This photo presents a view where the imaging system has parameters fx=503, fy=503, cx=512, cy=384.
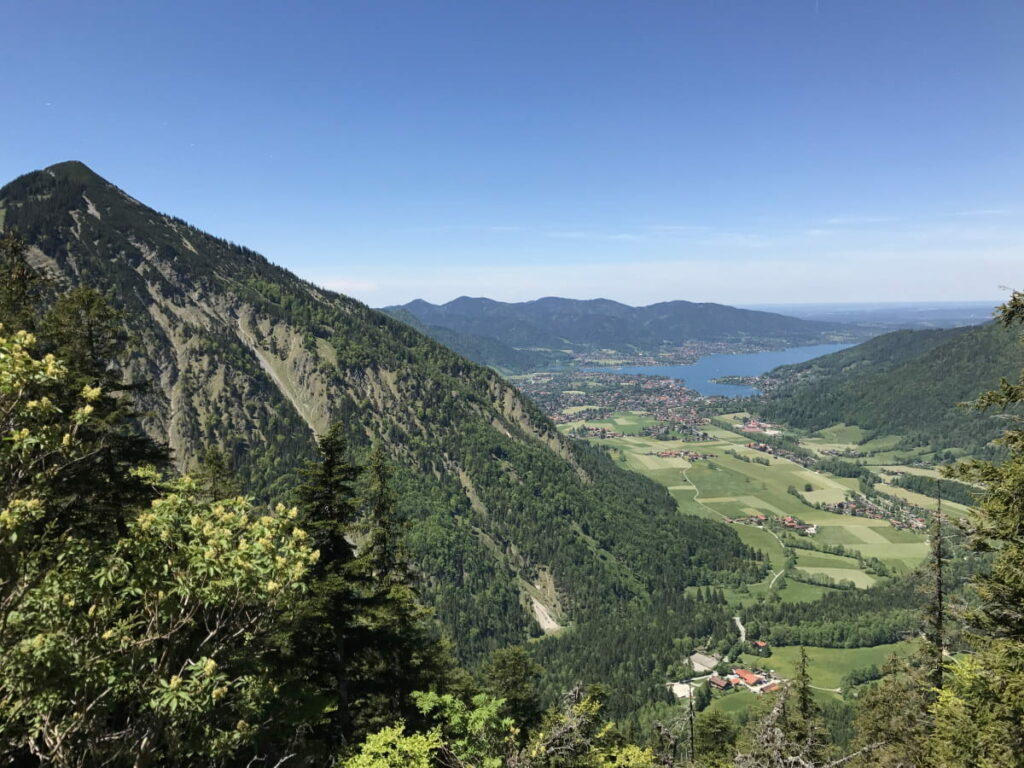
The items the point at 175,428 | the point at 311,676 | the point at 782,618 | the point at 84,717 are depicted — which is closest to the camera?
the point at 84,717

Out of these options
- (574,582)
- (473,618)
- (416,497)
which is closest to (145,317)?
(416,497)

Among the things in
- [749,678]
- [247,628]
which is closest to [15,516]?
[247,628]

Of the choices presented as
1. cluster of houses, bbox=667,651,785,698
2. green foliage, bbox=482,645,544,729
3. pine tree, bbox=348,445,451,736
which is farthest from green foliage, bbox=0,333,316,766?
cluster of houses, bbox=667,651,785,698

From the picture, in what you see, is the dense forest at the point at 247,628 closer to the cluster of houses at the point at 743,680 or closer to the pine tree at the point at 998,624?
the pine tree at the point at 998,624

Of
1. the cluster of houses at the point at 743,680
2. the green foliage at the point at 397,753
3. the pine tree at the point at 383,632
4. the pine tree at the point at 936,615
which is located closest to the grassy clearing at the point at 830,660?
the cluster of houses at the point at 743,680

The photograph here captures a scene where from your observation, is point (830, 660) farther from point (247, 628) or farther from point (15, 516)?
point (15, 516)

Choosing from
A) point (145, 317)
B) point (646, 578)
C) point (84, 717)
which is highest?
point (145, 317)

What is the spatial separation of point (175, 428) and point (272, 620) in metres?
192

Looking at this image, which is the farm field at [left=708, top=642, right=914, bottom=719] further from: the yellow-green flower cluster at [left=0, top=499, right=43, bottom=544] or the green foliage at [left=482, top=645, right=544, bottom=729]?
the yellow-green flower cluster at [left=0, top=499, right=43, bottom=544]

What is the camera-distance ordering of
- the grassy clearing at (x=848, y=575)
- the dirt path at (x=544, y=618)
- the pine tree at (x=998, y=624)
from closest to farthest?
1. the pine tree at (x=998, y=624)
2. the dirt path at (x=544, y=618)
3. the grassy clearing at (x=848, y=575)

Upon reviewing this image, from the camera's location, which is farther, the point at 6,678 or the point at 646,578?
the point at 646,578

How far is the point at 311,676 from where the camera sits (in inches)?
774

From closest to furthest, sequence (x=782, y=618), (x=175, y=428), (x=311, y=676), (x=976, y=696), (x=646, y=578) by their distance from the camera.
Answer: (x=976, y=696), (x=311, y=676), (x=782, y=618), (x=175, y=428), (x=646, y=578)

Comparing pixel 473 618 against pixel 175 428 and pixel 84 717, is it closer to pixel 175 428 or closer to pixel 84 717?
pixel 175 428
